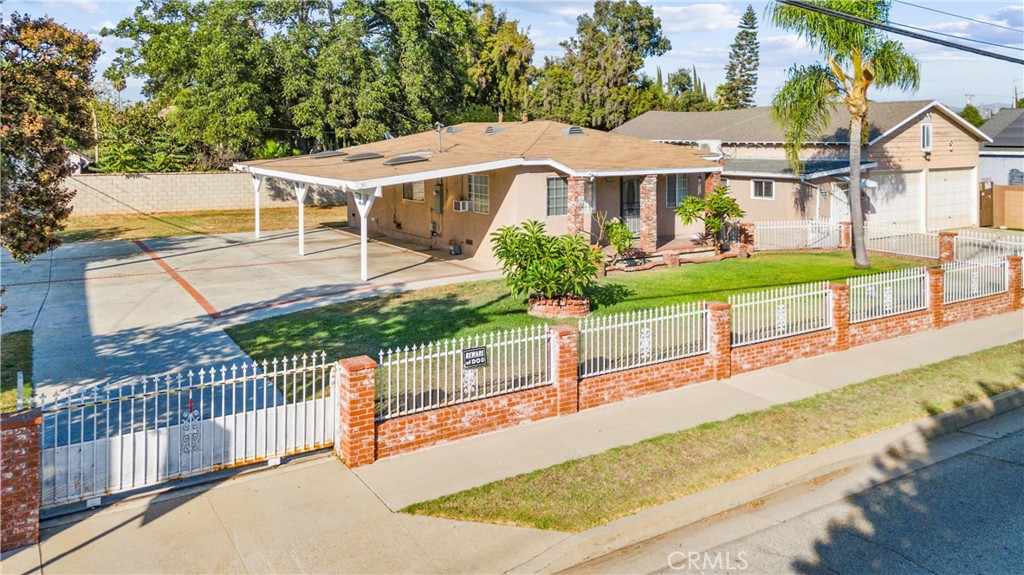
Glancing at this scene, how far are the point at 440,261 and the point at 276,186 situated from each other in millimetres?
19602

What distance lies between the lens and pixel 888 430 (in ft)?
34.1

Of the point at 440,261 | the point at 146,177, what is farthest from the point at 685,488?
the point at 146,177

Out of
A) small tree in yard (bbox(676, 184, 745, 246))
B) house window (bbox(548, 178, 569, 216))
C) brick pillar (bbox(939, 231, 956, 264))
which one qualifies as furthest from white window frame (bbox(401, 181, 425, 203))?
brick pillar (bbox(939, 231, 956, 264))

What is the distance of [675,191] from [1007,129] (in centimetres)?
2338

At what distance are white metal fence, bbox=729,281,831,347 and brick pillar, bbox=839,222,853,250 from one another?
11.8 meters

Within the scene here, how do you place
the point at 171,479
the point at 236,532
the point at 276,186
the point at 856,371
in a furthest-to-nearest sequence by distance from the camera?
the point at 276,186 → the point at 856,371 → the point at 171,479 → the point at 236,532

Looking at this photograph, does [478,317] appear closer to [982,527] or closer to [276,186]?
[982,527]

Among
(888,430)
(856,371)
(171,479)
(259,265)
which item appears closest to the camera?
(171,479)

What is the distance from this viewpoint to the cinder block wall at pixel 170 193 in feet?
114

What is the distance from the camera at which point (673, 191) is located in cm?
2736

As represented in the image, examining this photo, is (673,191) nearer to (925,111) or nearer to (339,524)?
(925,111)

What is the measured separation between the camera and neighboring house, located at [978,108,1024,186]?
1478 inches

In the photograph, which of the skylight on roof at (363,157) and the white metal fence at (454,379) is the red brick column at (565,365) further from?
the skylight on roof at (363,157)

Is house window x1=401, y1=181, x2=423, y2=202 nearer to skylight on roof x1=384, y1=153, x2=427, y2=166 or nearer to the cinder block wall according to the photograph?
skylight on roof x1=384, y1=153, x2=427, y2=166
